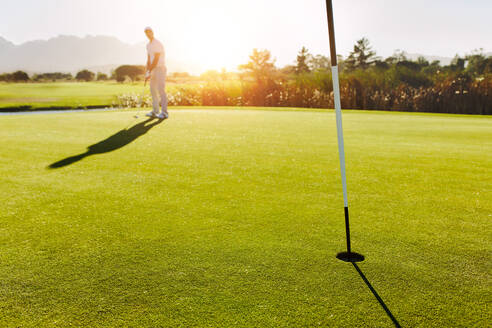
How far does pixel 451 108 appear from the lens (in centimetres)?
1748

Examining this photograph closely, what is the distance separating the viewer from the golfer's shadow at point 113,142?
5.43 m

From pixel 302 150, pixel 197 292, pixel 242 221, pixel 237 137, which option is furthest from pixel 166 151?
pixel 197 292

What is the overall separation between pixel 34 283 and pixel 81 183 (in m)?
2.22

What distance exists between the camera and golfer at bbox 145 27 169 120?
10734mm

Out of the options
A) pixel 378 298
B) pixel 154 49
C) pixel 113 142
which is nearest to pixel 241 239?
pixel 378 298

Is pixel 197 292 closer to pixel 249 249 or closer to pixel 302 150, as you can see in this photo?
pixel 249 249

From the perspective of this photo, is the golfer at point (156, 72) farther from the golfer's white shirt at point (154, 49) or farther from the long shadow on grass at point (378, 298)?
the long shadow on grass at point (378, 298)

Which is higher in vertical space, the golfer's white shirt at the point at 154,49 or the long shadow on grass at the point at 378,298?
the golfer's white shirt at the point at 154,49

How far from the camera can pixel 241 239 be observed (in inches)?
112

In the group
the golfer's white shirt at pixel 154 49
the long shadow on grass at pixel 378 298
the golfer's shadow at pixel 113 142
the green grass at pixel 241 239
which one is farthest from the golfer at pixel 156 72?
the long shadow on grass at pixel 378 298

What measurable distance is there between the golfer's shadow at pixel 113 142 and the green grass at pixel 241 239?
0.67ft

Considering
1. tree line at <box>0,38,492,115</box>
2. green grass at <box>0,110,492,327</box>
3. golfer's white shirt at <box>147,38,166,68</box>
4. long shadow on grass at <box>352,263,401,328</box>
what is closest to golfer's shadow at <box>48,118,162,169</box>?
green grass at <box>0,110,492,327</box>

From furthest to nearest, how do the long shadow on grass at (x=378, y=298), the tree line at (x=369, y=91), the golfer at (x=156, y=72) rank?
the tree line at (x=369, y=91) → the golfer at (x=156, y=72) → the long shadow on grass at (x=378, y=298)

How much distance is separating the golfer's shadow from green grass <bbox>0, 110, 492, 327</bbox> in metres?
0.21
